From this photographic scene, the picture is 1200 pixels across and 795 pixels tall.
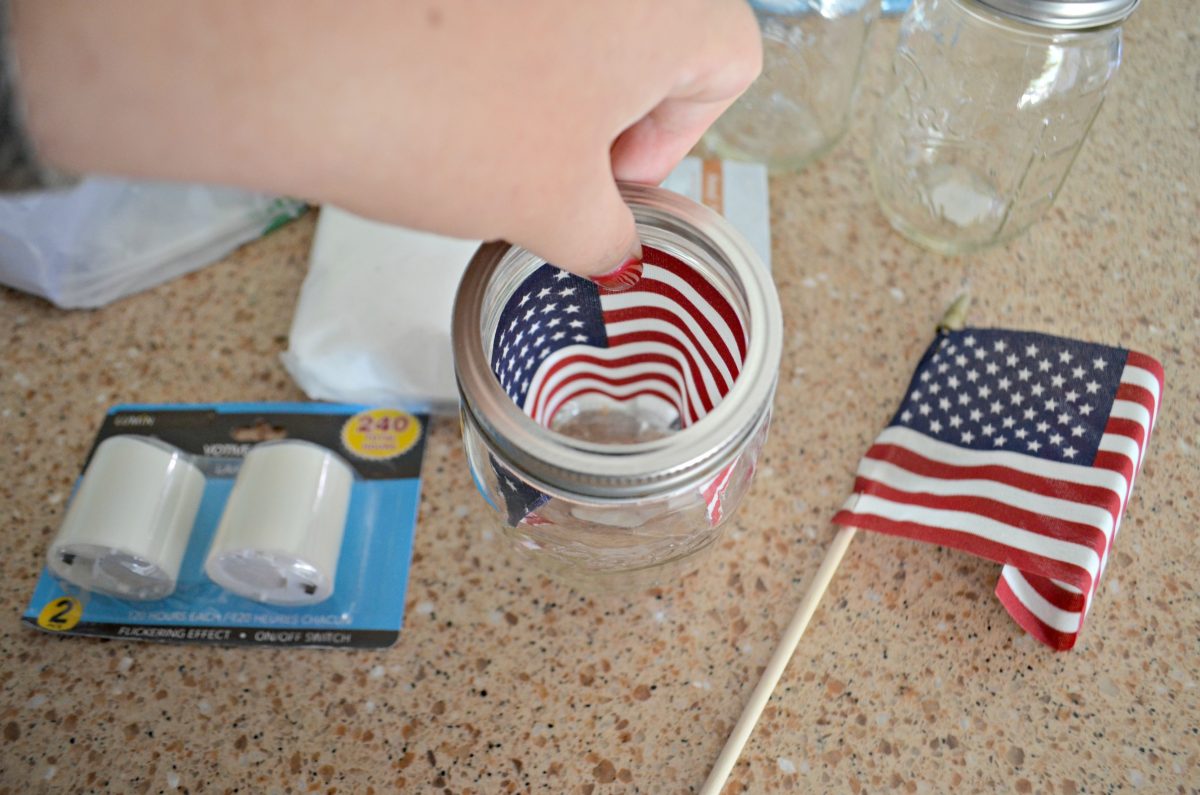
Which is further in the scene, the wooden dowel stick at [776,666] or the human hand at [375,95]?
the wooden dowel stick at [776,666]

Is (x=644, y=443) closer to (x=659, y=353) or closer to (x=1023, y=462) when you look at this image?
(x=659, y=353)

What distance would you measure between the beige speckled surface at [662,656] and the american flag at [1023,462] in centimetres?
2

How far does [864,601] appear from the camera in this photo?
19.5 inches

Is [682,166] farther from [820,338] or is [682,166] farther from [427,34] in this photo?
[427,34]

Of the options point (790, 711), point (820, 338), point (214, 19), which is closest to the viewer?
point (214, 19)

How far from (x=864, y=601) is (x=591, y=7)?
Answer: 359 mm

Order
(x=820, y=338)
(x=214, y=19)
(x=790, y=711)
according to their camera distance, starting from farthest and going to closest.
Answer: (x=820, y=338) → (x=790, y=711) → (x=214, y=19)

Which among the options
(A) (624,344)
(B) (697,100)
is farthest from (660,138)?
(A) (624,344)

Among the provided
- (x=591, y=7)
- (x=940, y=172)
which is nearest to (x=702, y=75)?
(x=591, y=7)

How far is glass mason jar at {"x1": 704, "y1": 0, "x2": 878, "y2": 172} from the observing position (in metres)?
0.68

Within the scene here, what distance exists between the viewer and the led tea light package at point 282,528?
0.45 metres

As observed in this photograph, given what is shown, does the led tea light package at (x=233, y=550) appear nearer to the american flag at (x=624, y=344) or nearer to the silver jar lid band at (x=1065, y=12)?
the american flag at (x=624, y=344)

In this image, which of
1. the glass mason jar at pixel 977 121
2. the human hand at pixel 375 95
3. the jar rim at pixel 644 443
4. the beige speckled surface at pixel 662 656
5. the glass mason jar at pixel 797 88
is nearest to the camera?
the human hand at pixel 375 95

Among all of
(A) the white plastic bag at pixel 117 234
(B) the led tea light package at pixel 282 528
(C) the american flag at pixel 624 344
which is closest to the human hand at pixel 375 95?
(C) the american flag at pixel 624 344
